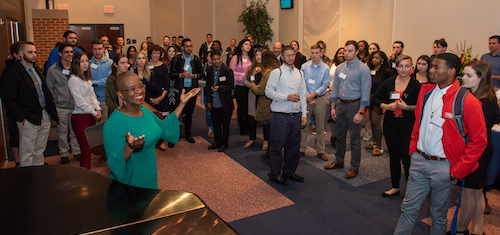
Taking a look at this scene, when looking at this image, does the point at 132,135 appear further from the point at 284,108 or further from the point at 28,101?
the point at 28,101

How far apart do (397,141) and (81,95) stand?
3.76m

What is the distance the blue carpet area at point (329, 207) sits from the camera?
328 centimetres

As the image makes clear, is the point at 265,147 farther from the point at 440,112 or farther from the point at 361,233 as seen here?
the point at 440,112

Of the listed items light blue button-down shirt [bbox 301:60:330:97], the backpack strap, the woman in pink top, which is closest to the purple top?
the woman in pink top

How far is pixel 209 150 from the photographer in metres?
5.76

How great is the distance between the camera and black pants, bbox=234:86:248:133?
20.0 ft

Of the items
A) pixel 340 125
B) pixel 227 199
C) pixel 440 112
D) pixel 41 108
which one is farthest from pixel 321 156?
pixel 41 108

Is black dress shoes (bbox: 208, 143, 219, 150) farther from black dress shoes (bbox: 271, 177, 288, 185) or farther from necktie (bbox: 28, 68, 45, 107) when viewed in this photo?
necktie (bbox: 28, 68, 45, 107)

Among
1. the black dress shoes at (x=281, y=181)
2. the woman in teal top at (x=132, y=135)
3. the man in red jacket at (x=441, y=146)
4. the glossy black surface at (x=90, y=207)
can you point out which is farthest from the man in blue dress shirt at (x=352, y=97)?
the glossy black surface at (x=90, y=207)

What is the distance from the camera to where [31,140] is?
416 cm

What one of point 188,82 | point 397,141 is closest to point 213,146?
point 188,82

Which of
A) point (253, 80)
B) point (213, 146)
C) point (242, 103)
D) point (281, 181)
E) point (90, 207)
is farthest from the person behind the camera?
point (242, 103)

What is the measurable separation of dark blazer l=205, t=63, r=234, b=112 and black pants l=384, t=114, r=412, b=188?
2638 millimetres

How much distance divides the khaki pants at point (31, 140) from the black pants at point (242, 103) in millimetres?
2973
